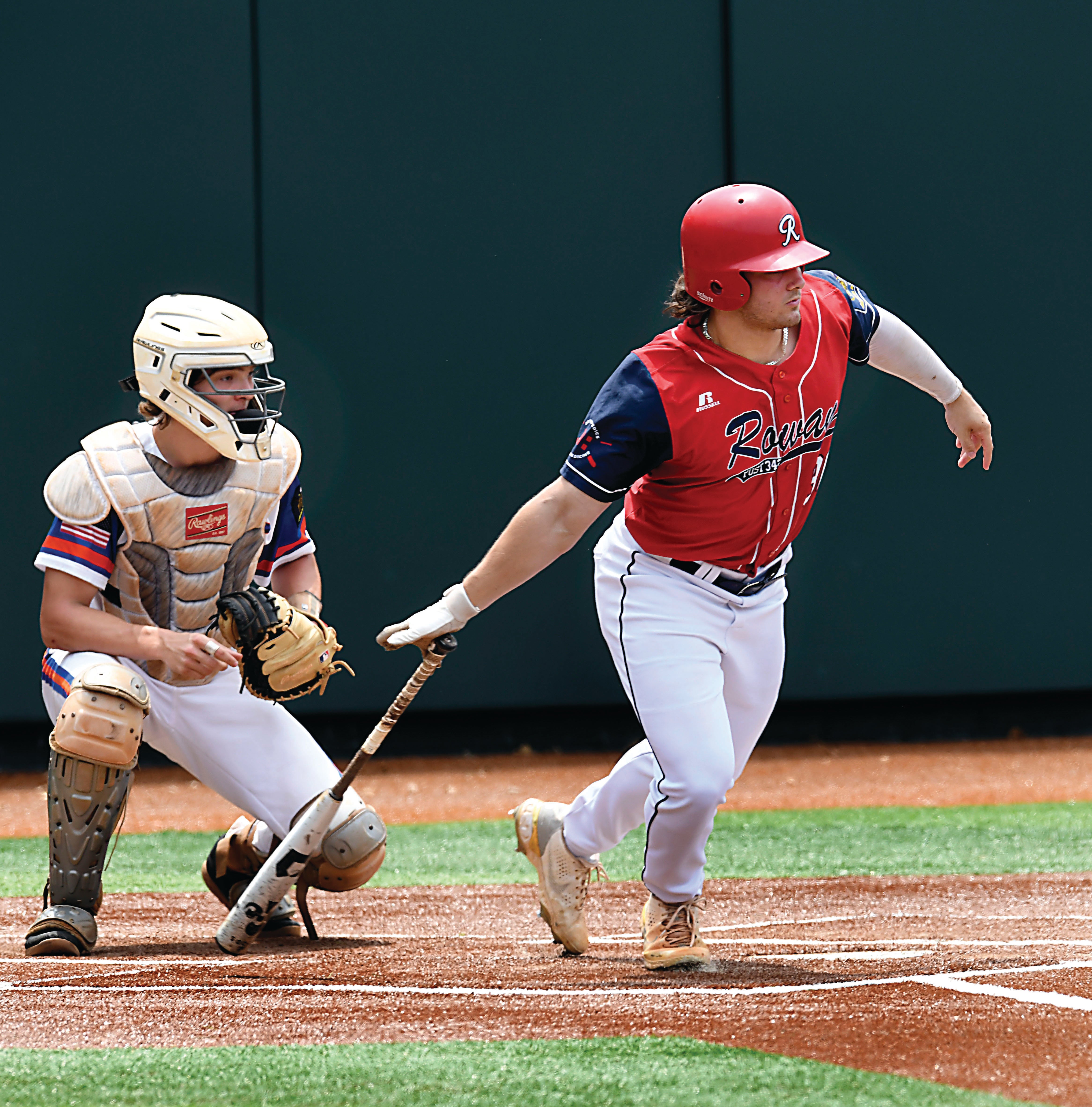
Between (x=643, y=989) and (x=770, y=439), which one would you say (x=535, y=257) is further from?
(x=643, y=989)

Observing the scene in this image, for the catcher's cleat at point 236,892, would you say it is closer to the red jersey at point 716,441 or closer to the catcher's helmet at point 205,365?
the catcher's helmet at point 205,365

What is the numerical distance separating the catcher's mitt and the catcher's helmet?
43cm

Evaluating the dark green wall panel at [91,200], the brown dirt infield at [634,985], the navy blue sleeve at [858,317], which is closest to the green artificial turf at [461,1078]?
the brown dirt infield at [634,985]

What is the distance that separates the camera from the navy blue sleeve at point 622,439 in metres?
3.69

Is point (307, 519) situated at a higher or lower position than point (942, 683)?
higher

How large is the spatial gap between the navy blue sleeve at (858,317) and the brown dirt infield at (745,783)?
14.5ft

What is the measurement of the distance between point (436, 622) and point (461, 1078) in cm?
138

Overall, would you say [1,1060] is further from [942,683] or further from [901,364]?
[942,683]

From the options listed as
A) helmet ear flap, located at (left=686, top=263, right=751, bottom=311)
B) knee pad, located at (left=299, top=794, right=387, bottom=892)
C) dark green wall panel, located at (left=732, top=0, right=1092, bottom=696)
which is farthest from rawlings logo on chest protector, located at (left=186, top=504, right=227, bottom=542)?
dark green wall panel, located at (left=732, top=0, right=1092, bottom=696)

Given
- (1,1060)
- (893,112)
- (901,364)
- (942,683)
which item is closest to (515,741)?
(942,683)

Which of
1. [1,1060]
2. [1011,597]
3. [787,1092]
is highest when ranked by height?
[787,1092]

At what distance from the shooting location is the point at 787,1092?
8.13 feet

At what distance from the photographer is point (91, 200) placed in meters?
10.1

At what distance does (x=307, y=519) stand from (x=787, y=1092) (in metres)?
8.01
